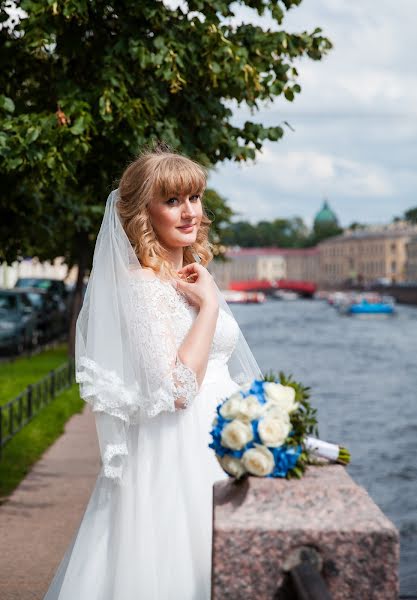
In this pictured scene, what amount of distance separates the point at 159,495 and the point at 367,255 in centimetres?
16879

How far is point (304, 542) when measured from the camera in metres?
2.53

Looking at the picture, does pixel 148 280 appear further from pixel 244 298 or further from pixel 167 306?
pixel 244 298

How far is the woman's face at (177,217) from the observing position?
3.54 meters

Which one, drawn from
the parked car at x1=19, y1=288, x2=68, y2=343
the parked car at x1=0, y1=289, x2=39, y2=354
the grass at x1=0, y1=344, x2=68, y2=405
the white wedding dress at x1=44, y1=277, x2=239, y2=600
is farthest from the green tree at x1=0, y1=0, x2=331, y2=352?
the parked car at x1=19, y1=288, x2=68, y2=343

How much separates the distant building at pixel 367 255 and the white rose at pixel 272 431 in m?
157

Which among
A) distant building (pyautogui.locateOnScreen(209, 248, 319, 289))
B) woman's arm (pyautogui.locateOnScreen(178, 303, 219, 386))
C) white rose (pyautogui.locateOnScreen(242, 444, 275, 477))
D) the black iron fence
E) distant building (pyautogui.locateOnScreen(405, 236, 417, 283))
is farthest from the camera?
distant building (pyautogui.locateOnScreen(209, 248, 319, 289))

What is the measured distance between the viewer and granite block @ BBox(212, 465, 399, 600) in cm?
252

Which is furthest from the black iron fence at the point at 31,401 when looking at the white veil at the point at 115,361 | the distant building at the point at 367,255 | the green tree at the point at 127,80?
the distant building at the point at 367,255

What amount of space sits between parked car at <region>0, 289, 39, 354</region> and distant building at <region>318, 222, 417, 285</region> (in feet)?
451

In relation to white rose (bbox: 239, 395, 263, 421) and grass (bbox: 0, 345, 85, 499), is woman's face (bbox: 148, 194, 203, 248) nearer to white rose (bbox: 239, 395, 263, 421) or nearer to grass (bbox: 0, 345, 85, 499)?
white rose (bbox: 239, 395, 263, 421)

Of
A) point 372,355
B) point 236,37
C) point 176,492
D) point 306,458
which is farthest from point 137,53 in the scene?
point 372,355

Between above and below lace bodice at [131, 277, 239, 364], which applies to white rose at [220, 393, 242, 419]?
below

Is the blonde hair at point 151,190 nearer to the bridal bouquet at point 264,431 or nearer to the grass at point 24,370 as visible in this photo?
the bridal bouquet at point 264,431

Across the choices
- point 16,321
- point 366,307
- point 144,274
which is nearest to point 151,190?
point 144,274
